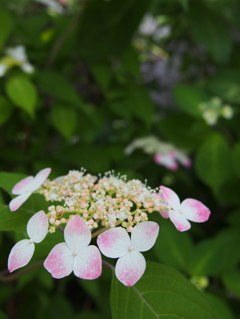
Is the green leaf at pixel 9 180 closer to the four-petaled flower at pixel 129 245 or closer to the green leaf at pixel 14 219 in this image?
the green leaf at pixel 14 219

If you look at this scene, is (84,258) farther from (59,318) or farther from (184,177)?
(184,177)

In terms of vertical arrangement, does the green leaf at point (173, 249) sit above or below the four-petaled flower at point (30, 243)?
below

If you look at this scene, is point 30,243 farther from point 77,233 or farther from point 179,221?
point 179,221

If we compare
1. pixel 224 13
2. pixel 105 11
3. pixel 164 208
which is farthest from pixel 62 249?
pixel 224 13

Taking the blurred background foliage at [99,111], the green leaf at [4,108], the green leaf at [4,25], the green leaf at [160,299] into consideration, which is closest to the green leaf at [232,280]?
the blurred background foliage at [99,111]

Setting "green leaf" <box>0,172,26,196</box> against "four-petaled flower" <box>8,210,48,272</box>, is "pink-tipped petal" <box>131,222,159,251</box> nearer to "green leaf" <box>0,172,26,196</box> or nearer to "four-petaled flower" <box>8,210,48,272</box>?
"four-petaled flower" <box>8,210,48,272</box>

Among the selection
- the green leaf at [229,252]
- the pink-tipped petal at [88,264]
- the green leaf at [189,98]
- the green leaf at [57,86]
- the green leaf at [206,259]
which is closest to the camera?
the pink-tipped petal at [88,264]
